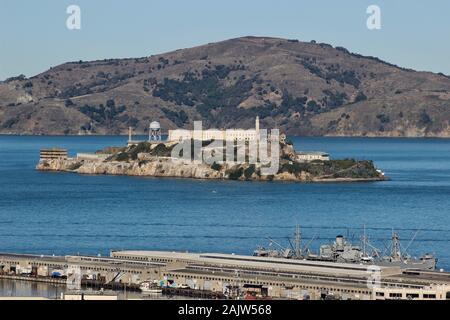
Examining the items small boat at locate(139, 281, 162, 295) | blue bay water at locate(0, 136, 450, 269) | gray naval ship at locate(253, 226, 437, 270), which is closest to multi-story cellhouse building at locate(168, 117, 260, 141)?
blue bay water at locate(0, 136, 450, 269)

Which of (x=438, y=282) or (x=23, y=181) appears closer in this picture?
(x=438, y=282)

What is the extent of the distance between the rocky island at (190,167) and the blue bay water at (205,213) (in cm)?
369

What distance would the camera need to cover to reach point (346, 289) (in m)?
36.8

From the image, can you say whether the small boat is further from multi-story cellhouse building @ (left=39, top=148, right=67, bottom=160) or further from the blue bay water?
multi-story cellhouse building @ (left=39, top=148, right=67, bottom=160)

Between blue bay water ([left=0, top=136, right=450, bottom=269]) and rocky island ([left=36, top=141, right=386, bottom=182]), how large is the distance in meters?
3.69

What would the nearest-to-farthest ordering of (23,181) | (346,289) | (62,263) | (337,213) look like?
(346,289) → (62,263) → (337,213) → (23,181)

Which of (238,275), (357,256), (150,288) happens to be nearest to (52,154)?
(357,256)

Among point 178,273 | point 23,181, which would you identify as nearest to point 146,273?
point 178,273

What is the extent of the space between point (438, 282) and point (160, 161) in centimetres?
9109

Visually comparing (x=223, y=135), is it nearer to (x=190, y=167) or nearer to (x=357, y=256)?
(x=190, y=167)

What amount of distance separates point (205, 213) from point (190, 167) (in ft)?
159

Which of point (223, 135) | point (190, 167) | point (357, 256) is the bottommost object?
point (357, 256)

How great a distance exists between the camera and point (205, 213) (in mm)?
76125

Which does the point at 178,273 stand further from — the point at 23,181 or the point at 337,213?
the point at 23,181
